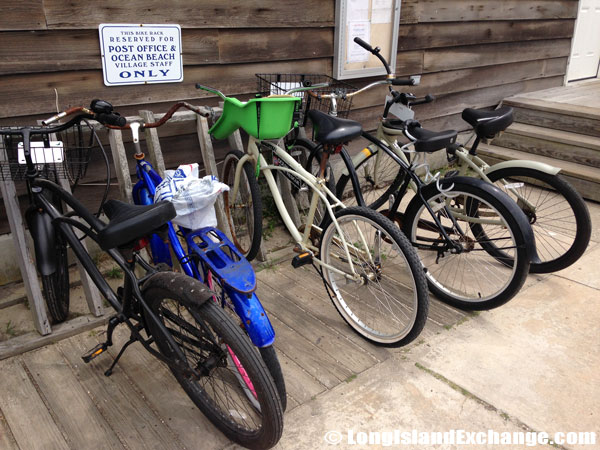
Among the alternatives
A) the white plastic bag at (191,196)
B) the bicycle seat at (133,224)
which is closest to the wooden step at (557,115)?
the white plastic bag at (191,196)

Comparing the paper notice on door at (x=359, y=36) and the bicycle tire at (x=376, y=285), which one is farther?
the paper notice on door at (x=359, y=36)

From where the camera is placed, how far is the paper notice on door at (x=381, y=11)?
4.12 meters

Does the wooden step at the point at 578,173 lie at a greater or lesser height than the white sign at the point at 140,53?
lesser

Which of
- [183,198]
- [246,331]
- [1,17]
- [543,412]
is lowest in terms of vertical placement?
[543,412]

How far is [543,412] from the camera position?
88.9 inches

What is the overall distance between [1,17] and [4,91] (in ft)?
1.24

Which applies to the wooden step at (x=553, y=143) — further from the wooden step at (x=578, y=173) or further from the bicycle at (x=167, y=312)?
the bicycle at (x=167, y=312)

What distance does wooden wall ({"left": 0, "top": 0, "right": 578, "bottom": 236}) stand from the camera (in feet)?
9.16

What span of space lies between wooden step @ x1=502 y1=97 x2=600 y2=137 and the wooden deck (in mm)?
3216

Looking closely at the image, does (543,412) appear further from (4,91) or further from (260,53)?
(4,91)

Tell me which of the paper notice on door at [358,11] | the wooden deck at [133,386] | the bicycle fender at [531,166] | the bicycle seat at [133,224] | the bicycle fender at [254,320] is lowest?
the wooden deck at [133,386]

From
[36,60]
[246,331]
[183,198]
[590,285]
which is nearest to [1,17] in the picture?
[36,60]

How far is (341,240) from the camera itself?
8.35 ft

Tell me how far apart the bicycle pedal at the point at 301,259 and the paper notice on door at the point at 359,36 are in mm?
2052
